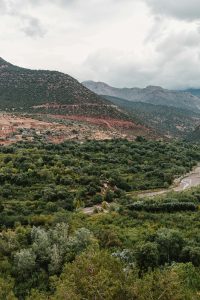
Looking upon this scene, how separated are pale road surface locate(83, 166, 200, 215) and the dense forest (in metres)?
1.13

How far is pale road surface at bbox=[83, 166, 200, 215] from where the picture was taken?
251 ft

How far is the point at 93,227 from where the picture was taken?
55.7 m

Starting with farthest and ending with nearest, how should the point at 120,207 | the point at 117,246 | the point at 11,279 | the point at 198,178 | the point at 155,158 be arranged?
the point at 155,158
the point at 198,178
the point at 120,207
the point at 117,246
the point at 11,279

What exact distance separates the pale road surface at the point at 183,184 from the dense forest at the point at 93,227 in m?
1.13

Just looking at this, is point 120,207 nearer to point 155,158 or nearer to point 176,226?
point 176,226

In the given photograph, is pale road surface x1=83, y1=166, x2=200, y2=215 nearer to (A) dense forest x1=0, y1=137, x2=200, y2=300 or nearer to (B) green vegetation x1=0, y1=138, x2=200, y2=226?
(A) dense forest x1=0, y1=137, x2=200, y2=300

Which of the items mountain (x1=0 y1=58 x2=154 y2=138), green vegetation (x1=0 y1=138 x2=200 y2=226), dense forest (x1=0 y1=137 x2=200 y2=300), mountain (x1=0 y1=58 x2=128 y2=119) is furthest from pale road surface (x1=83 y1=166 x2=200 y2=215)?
mountain (x1=0 y1=58 x2=128 y2=119)

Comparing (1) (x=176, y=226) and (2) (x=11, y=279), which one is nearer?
(2) (x=11, y=279)

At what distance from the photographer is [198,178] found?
9425 centimetres

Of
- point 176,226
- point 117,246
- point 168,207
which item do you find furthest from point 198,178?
point 117,246

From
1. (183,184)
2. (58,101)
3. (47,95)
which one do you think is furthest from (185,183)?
(47,95)

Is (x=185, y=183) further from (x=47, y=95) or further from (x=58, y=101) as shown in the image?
(x=47, y=95)

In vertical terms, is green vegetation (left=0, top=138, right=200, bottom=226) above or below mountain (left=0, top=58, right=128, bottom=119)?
below

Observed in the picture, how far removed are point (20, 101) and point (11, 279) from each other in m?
121
